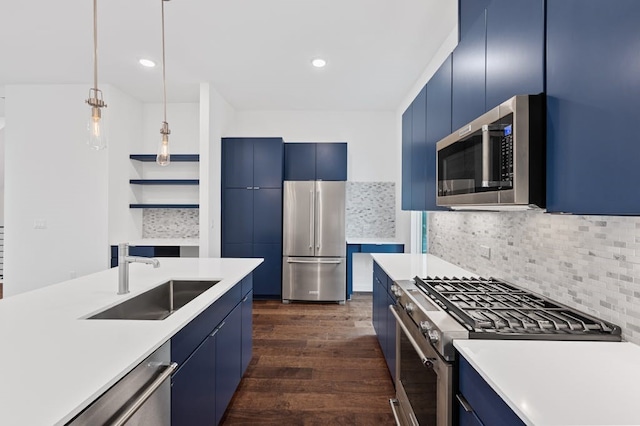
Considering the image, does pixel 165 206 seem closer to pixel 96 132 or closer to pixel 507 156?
pixel 96 132

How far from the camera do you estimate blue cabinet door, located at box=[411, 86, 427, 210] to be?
250 cm

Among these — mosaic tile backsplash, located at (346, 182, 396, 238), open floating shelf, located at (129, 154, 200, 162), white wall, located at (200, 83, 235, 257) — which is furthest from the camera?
mosaic tile backsplash, located at (346, 182, 396, 238)

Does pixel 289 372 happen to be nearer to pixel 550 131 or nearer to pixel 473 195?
pixel 473 195

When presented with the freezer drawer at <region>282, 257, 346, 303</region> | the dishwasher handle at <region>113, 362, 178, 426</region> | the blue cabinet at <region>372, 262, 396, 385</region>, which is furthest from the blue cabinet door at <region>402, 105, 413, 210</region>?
the dishwasher handle at <region>113, 362, 178, 426</region>

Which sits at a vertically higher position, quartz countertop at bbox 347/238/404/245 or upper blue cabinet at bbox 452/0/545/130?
upper blue cabinet at bbox 452/0/545/130

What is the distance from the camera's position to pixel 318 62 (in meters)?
3.46

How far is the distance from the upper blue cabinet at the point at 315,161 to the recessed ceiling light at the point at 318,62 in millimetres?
1349

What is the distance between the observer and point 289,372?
2.67 metres

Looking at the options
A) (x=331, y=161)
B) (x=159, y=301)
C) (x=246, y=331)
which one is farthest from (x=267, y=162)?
(x=159, y=301)

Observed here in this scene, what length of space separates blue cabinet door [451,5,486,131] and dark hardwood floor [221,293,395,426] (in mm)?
1950

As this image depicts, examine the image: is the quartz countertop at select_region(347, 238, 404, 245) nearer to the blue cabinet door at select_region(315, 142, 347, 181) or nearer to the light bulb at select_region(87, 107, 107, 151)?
the blue cabinet door at select_region(315, 142, 347, 181)

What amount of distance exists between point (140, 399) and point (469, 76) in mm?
2000

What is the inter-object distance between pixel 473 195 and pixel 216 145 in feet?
12.3

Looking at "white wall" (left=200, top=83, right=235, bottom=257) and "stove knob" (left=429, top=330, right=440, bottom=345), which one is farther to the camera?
"white wall" (left=200, top=83, right=235, bottom=257)
